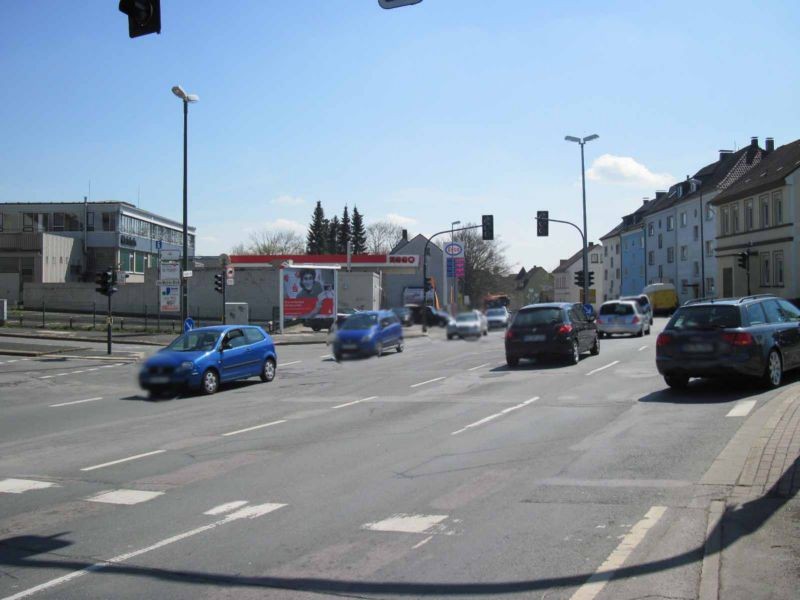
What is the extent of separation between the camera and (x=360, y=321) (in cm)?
386

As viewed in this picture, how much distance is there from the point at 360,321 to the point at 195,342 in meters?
1.62

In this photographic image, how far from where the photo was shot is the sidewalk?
6.47 metres

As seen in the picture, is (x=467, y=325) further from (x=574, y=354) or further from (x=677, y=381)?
(x=677, y=381)

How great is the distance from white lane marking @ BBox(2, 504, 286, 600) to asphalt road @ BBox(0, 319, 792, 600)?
0.12ft

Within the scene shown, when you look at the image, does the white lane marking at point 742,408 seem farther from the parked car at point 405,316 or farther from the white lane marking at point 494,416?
the parked car at point 405,316

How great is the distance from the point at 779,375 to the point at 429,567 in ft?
45.1

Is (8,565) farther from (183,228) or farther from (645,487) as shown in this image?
(645,487)

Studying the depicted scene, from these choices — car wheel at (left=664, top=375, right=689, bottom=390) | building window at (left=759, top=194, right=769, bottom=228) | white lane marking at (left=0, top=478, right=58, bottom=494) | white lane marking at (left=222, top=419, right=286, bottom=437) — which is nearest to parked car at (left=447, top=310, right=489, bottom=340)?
white lane marking at (left=0, top=478, right=58, bottom=494)

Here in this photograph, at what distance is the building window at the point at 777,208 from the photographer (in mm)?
52281

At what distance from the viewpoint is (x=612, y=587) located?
21.5 ft

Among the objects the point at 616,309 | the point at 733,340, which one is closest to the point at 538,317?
the point at 616,309

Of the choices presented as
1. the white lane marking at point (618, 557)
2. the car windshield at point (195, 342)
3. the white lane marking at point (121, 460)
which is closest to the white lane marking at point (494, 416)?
the white lane marking at point (121, 460)

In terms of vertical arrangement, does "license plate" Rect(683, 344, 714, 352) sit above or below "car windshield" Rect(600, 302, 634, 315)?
below

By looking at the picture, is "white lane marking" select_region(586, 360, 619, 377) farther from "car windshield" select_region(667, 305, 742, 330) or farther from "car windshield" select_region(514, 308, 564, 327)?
"car windshield" select_region(514, 308, 564, 327)
